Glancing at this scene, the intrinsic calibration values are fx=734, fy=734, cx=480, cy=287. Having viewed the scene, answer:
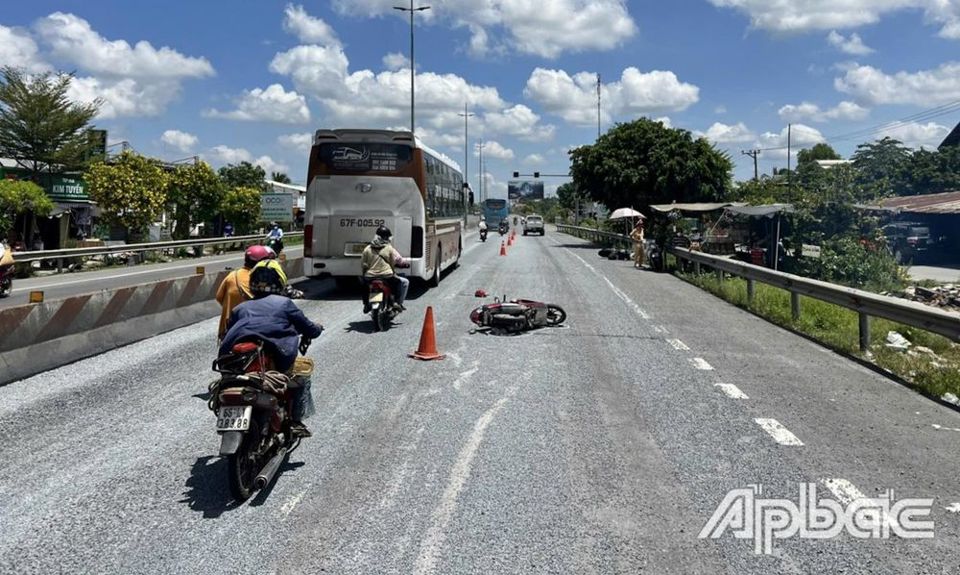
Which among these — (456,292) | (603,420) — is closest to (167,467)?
(603,420)

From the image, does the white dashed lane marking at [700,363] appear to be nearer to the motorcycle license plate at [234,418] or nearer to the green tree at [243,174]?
the motorcycle license plate at [234,418]

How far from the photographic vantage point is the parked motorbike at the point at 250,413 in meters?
4.62

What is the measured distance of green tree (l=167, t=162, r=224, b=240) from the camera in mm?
43188

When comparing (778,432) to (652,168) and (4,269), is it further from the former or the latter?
(652,168)

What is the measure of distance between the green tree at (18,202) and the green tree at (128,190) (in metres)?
5.88

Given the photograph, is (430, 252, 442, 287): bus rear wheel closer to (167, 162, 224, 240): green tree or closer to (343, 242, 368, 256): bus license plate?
(343, 242, 368, 256): bus license plate

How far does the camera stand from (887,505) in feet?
15.6

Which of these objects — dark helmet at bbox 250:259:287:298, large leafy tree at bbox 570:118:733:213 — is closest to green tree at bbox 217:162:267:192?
large leafy tree at bbox 570:118:733:213

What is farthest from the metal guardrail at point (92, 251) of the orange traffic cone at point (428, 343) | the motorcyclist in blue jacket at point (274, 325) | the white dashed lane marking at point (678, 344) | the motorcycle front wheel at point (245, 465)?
the motorcycle front wheel at point (245, 465)

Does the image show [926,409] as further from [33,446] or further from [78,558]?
[33,446]

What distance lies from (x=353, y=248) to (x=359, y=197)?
111cm

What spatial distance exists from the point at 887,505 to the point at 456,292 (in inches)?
518

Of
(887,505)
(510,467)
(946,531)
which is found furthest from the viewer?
(510,467)

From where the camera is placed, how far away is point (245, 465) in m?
4.83
